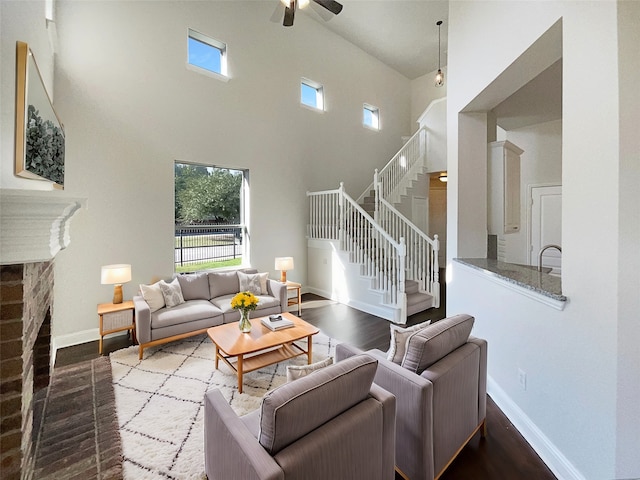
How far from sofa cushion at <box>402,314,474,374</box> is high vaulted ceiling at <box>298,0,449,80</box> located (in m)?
5.61

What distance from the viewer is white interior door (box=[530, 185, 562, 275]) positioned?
5.29 meters

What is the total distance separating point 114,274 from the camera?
354cm

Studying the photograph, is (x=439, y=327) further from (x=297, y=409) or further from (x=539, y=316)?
(x=297, y=409)

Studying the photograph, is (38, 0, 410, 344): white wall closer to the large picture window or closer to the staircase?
the large picture window

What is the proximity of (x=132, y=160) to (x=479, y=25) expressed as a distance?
177 inches

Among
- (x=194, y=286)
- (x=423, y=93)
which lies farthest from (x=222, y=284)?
(x=423, y=93)

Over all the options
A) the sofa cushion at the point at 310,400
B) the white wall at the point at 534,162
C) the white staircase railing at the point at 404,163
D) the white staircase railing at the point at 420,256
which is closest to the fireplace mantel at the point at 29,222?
the sofa cushion at the point at 310,400

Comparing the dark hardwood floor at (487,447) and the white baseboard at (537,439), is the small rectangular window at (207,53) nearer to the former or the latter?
the dark hardwood floor at (487,447)

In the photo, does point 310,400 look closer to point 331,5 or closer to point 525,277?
point 525,277

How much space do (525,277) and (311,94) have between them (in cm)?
581

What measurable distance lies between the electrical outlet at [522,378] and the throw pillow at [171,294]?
380cm

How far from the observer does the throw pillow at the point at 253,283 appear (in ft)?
14.7

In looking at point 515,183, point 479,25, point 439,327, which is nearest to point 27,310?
point 439,327

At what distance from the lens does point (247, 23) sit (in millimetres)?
5188
